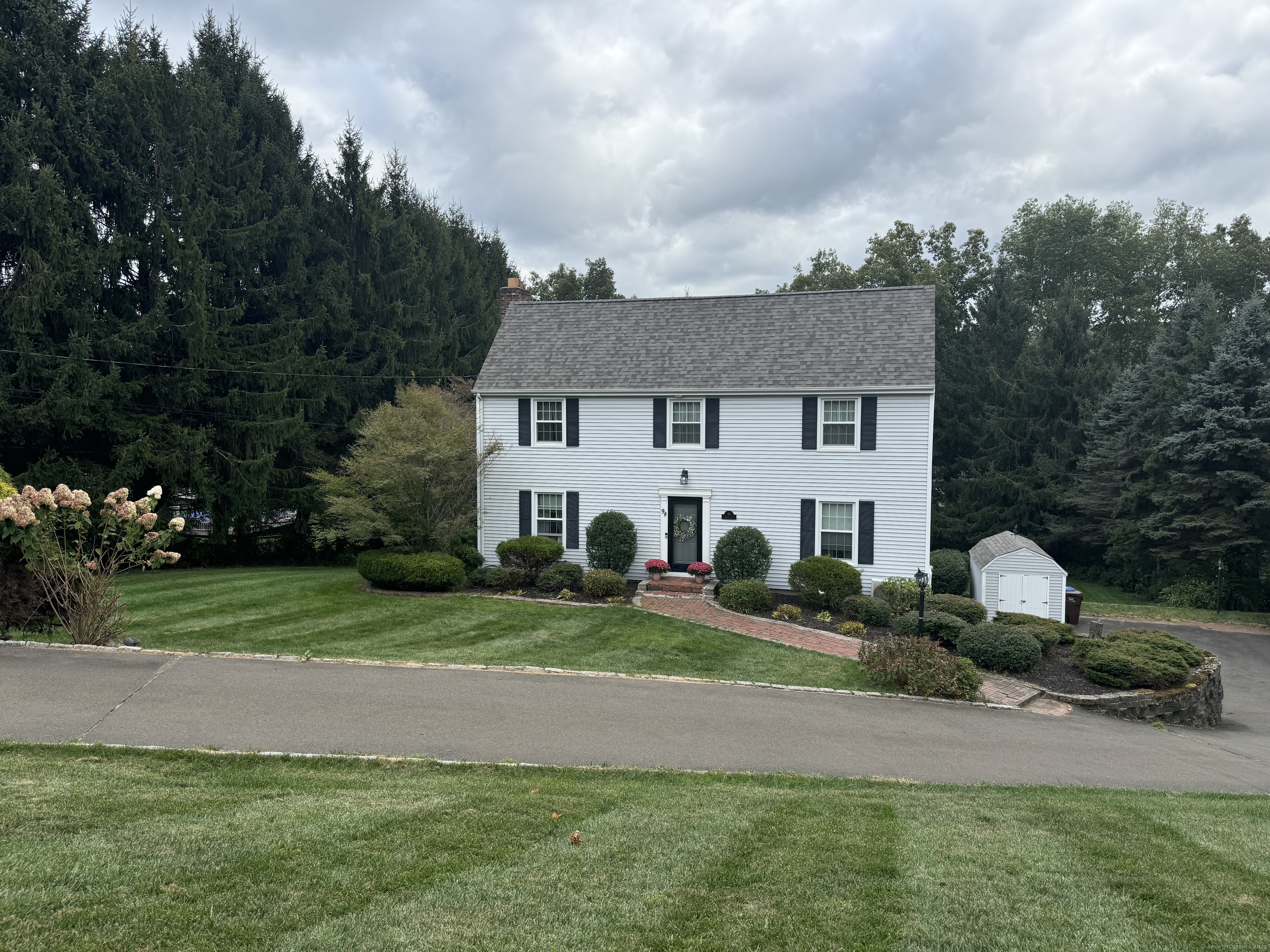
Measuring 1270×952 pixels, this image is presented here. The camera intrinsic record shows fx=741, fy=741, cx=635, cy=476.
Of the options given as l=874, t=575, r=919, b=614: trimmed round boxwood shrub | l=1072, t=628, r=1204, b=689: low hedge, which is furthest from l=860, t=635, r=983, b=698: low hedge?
l=874, t=575, r=919, b=614: trimmed round boxwood shrub

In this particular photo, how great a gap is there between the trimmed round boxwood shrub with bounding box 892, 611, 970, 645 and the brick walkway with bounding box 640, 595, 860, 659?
1.04 meters

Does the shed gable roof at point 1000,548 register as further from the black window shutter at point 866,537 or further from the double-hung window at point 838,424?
the double-hung window at point 838,424

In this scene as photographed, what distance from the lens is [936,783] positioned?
8195 millimetres

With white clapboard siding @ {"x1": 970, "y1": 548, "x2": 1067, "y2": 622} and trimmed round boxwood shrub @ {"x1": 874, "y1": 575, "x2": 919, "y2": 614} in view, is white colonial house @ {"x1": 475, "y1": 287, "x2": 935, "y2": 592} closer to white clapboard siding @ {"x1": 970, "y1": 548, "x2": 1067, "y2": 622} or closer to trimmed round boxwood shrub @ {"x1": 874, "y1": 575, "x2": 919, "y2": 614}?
trimmed round boxwood shrub @ {"x1": 874, "y1": 575, "x2": 919, "y2": 614}

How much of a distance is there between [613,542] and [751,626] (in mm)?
5337

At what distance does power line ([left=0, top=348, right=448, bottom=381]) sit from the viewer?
21.8 meters

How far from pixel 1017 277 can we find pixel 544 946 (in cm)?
4744

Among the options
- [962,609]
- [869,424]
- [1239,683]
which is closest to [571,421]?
[869,424]

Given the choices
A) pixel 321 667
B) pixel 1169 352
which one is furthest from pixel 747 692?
pixel 1169 352

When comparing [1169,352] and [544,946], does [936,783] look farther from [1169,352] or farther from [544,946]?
[1169,352]

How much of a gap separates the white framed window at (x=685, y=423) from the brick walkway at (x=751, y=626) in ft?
14.6

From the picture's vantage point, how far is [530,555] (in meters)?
20.1

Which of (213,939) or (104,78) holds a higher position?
(104,78)

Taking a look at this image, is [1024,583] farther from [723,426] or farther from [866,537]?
[723,426]
